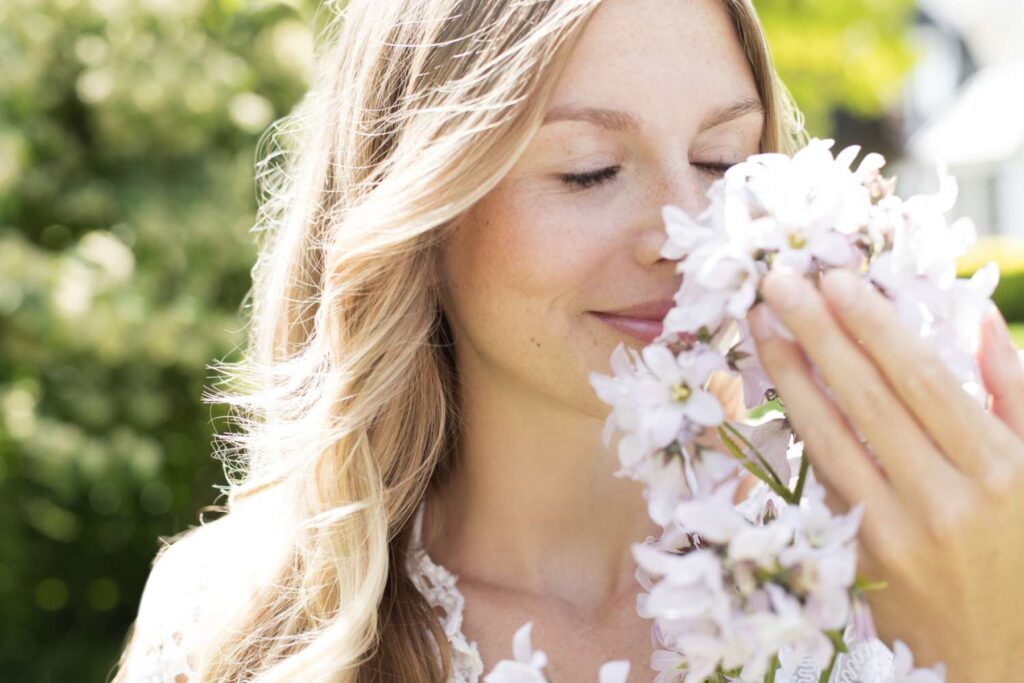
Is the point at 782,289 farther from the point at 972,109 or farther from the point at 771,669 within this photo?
the point at 972,109

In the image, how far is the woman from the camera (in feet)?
5.48

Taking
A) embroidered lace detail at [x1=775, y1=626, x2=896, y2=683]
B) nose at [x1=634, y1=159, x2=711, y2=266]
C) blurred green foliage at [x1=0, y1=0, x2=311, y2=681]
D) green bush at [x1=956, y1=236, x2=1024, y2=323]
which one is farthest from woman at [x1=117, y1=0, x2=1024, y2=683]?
green bush at [x1=956, y1=236, x2=1024, y2=323]

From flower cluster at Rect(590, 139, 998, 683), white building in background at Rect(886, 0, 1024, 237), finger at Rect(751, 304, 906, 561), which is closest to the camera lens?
flower cluster at Rect(590, 139, 998, 683)

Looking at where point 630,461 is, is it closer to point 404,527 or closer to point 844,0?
point 404,527

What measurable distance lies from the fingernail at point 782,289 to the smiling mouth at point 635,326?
0.63m

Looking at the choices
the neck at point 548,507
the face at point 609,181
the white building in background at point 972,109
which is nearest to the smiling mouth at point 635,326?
the face at point 609,181

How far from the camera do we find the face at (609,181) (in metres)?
1.62

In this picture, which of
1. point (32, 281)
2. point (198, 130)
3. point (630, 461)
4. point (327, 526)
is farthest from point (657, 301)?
point (198, 130)

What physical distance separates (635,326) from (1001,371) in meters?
0.60

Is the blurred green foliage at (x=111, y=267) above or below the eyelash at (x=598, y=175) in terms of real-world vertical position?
below

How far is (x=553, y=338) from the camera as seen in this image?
5.68 feet

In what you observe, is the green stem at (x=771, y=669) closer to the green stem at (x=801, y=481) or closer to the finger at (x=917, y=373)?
the green stem at (x=801, y=481)

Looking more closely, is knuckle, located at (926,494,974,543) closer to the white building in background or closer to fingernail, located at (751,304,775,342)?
fingernail, located at (751,304,775,342)

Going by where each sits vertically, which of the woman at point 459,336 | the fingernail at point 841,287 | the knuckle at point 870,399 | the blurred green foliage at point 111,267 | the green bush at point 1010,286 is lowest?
the green bush at point 1010,286
